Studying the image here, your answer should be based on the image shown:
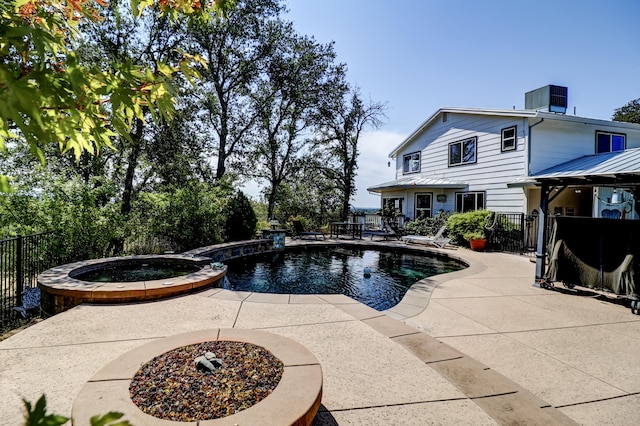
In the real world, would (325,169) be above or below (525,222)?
above

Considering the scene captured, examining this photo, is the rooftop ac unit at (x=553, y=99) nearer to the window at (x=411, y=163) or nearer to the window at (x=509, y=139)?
the window at (x=509, y=139)

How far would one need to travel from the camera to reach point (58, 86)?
4.01ft

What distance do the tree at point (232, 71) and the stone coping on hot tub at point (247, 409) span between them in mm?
14881

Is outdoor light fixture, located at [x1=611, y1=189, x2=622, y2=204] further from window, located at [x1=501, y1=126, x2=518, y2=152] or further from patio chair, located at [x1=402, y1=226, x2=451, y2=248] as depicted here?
patio chair, located at [x1=402, y1=226, x2=451, y2=248]

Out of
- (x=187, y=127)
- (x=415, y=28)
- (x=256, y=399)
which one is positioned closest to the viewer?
(x=256, y=399)

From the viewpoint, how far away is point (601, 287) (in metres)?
5.40

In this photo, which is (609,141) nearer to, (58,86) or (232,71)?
(232,71)

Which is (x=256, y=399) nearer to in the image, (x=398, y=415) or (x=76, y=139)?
(x=398, y=415)

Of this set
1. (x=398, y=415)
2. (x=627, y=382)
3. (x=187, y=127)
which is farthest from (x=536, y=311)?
(x=187, y=127)

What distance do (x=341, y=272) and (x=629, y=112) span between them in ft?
130

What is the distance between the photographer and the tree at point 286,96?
16.6 m

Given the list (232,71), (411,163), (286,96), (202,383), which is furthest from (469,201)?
(202,383)

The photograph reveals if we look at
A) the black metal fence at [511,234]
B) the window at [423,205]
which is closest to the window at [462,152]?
the window at [423,205]

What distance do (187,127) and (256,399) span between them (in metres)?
16.1
